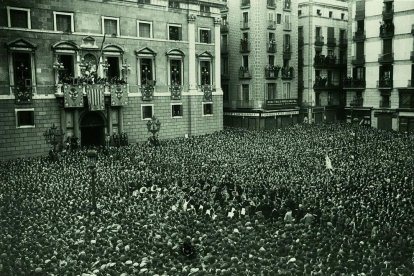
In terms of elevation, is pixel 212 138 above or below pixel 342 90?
below

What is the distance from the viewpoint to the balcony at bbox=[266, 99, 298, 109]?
1879 inches

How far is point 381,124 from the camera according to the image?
48375mm

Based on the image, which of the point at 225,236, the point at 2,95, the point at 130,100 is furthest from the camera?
the point at 130,100

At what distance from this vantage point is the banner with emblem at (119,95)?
3559cm

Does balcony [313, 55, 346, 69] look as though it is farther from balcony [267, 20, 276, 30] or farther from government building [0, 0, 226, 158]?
government building [0, 0, 226, 158]

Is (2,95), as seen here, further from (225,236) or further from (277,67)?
(277,67)

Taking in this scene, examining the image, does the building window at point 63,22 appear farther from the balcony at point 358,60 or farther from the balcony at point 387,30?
the balcony at point 387,30

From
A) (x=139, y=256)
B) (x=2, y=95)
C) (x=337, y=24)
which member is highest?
(x=337, y=24)

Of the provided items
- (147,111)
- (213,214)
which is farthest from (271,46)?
(213,214)

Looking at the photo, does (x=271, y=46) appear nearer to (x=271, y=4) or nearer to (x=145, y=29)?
(x=271, y=4)

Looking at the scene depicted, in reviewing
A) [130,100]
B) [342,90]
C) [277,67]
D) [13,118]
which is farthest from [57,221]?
[342,90]

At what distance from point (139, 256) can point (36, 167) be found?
51.0 ft

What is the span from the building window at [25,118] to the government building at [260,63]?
23723 mm

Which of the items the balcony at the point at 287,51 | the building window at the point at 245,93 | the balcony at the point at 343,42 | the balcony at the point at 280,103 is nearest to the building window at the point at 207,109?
the building window at the point at 245,93
